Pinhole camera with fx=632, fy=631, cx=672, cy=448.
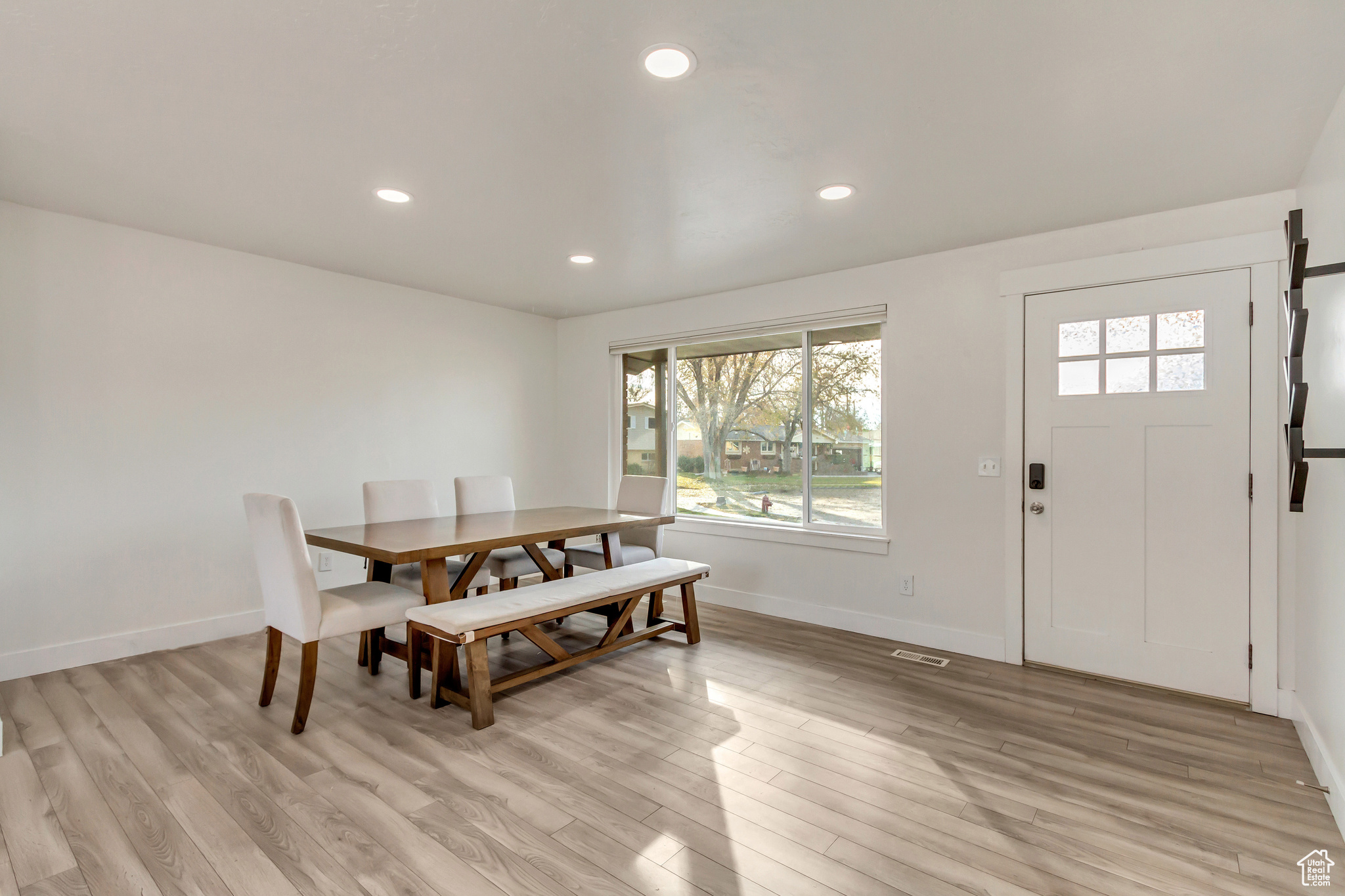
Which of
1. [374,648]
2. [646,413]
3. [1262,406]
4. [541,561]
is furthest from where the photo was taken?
[646,413]

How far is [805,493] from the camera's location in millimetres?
4336

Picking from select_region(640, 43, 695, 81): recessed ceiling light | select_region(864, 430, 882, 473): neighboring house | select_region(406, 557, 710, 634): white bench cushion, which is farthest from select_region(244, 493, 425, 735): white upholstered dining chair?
select_region(864, 430, 882, 473): neighboring house

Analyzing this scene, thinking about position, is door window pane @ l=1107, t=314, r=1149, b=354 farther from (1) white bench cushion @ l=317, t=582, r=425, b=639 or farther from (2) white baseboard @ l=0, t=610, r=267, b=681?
(2) white baseboard @ l=0, t=610, r=267, b=681

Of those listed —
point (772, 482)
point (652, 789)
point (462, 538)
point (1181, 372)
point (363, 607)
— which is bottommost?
point (652, 789)

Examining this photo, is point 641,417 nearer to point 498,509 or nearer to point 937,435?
point 498,509

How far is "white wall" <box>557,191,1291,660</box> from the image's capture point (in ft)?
10.9

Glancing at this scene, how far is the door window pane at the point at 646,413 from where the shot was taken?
17.0 feet

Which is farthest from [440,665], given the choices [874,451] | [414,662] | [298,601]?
[874,451]

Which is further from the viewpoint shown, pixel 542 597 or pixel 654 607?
pixel 654 607

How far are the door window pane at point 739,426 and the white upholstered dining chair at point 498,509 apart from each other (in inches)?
52.8

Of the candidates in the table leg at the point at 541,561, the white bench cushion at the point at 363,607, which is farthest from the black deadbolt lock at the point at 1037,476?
the white bench cushion at the point at 363,607

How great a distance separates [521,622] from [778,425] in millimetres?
2417

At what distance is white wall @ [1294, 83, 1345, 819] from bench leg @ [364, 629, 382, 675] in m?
3.67

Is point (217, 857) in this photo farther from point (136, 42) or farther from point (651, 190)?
point (651, 190)
